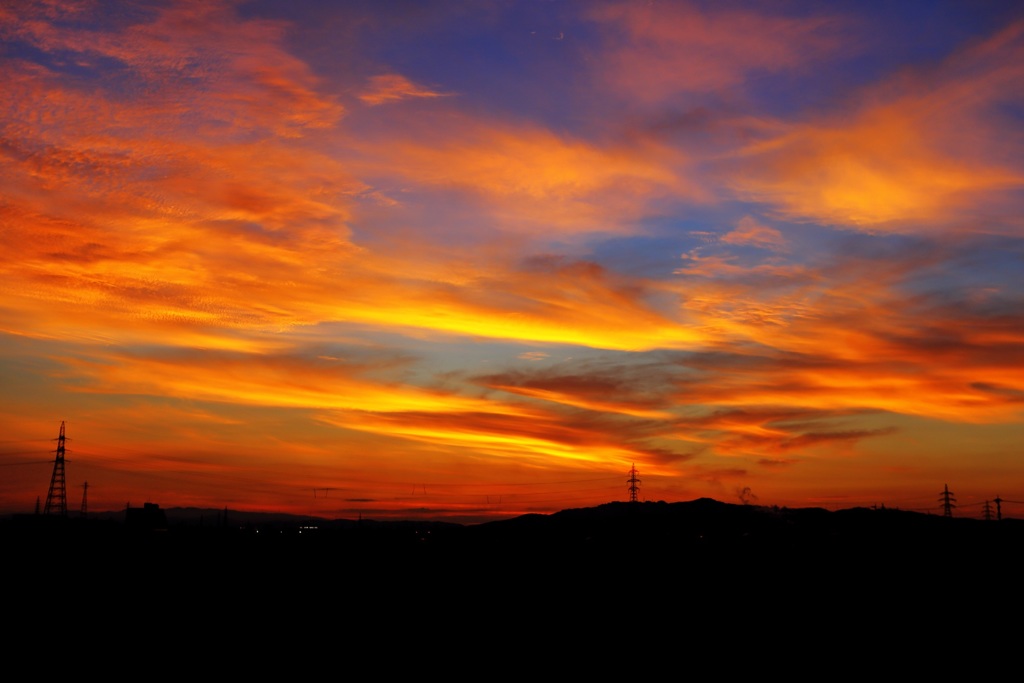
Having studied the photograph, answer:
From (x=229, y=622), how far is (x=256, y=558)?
8260 centimetres

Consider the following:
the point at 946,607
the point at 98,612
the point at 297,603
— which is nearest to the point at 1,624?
the point at 98,612

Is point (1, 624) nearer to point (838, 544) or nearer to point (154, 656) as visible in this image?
point (154, 656)

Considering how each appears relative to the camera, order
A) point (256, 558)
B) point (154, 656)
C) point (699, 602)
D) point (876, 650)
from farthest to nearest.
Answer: point (256, 558) → point (699, 602) → point (876, 650) → point (154, 656)

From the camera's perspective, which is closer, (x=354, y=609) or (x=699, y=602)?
(x=354, y=609)

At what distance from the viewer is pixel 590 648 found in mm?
59781

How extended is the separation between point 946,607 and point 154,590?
253ft

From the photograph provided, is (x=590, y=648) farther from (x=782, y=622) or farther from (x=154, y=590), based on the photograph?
(x=154, y=590)

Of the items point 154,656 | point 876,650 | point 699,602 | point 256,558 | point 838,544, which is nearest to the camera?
point 154,656

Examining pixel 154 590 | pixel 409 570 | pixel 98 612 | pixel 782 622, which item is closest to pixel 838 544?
pixel 409 570

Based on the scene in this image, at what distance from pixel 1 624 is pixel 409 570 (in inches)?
2573

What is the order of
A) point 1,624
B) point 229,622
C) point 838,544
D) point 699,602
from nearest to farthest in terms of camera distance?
point 1,624 → point 229,622 → point 699,602 → point 838,544

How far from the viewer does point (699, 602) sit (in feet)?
280

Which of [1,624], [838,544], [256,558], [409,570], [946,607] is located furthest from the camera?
[838,544]

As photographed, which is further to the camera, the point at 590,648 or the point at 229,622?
the point at 229,622
